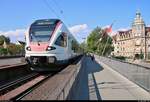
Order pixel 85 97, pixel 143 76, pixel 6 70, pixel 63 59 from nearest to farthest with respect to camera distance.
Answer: pixel 85 97 < pixel 143 76 < pixel 6 70 < pixel 63 59

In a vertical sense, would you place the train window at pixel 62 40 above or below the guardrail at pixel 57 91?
above

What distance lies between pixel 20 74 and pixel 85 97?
42.3 ft

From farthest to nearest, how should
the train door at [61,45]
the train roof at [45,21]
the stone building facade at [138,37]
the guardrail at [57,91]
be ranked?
Answer: the stone building facade at [138,37]
the train roof at [45,21]
the train door at [61,45]
the guardrail at [57,91]

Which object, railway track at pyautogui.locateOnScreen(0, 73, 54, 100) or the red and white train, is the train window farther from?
railway track at pyautogui.locateOnScreen(0, 73, 54, 100)

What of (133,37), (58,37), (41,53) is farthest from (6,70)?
(133,37)

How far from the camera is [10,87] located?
1766cm

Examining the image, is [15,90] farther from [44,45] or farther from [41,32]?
[41,32]

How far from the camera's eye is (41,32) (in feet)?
78.4

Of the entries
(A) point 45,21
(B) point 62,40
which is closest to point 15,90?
(A) point 45,21

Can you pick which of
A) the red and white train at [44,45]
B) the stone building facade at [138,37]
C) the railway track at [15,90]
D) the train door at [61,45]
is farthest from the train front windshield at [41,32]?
the stone building facade at [138,37]

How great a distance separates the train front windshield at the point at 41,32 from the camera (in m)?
23.4

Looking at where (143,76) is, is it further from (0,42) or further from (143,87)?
(0,42)

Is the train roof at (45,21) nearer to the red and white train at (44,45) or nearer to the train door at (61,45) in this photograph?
the red and white train at (44,45)

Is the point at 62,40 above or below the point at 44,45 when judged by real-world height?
above
